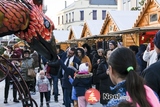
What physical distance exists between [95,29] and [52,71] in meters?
11.3

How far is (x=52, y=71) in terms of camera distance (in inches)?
362

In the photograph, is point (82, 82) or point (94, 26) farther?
point (94, 26)

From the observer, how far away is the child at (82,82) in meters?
6.36

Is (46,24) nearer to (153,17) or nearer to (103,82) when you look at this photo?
(103,82)

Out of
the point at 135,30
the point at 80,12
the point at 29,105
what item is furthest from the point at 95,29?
the point at 80,12

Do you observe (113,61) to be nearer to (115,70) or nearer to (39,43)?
(115,70)

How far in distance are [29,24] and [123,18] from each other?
13.3 metres

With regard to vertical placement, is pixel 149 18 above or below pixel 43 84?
above

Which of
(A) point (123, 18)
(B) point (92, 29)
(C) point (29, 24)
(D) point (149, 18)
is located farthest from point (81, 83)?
(B) point (92, 29)

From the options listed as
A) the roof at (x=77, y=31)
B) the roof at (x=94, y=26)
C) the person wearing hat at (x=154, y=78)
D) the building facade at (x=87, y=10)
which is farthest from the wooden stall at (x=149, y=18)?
the building facade at (x=87, y=10)

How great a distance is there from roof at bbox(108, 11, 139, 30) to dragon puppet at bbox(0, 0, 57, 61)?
38.4 ft

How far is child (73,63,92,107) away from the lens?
20.9 feet

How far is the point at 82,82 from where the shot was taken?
6.41 m

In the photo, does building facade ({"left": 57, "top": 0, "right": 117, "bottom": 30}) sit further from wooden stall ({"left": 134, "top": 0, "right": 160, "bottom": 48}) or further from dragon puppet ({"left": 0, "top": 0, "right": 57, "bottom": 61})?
dragon puppet ({"left": 0, "top": 0, "right": 57, "bottom": 61})
